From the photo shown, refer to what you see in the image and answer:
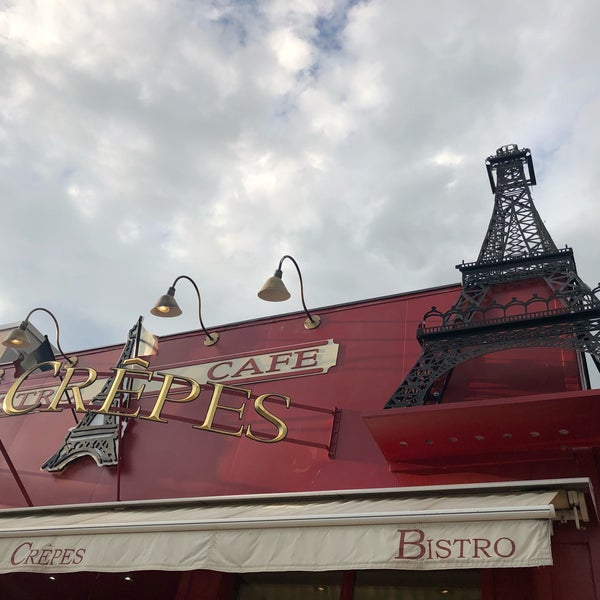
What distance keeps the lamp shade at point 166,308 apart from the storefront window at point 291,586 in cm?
416

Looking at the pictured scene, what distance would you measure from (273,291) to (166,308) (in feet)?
5.96

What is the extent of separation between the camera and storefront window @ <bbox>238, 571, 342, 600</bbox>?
665 centimetres

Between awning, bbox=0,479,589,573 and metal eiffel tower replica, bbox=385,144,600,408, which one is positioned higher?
metal eiffel tower replica, bbox=385,144,600,408

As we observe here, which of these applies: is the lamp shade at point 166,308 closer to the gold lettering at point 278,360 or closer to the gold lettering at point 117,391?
the gold lettering at point 117,391

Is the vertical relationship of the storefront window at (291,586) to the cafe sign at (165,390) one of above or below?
below

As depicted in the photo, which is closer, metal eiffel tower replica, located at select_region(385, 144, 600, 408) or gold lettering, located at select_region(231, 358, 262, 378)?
metal eiffel tower replica, located at select_region(385, 144, 600, 408)

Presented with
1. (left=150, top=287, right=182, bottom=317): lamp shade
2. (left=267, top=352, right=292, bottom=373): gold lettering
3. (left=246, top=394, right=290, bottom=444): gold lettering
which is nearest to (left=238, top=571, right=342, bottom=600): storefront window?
(left=246, top=394, right=290, bottom=444): gold lettering

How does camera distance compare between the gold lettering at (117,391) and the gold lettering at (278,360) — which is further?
the gold lettering at (278,360)

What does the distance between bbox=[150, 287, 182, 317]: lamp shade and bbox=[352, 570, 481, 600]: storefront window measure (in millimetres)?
4908

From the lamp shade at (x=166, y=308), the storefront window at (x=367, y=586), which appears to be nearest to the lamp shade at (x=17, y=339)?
the lamp shade at (x=166, y=308)

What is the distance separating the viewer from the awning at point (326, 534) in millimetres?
4555

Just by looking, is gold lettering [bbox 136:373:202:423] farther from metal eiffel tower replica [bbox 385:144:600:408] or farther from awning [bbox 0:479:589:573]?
metal eiffel tower replica [bbox 385:144:600:408]

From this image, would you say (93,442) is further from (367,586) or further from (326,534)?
(326,534)

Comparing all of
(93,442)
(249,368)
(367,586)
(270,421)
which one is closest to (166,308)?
(249,368)
